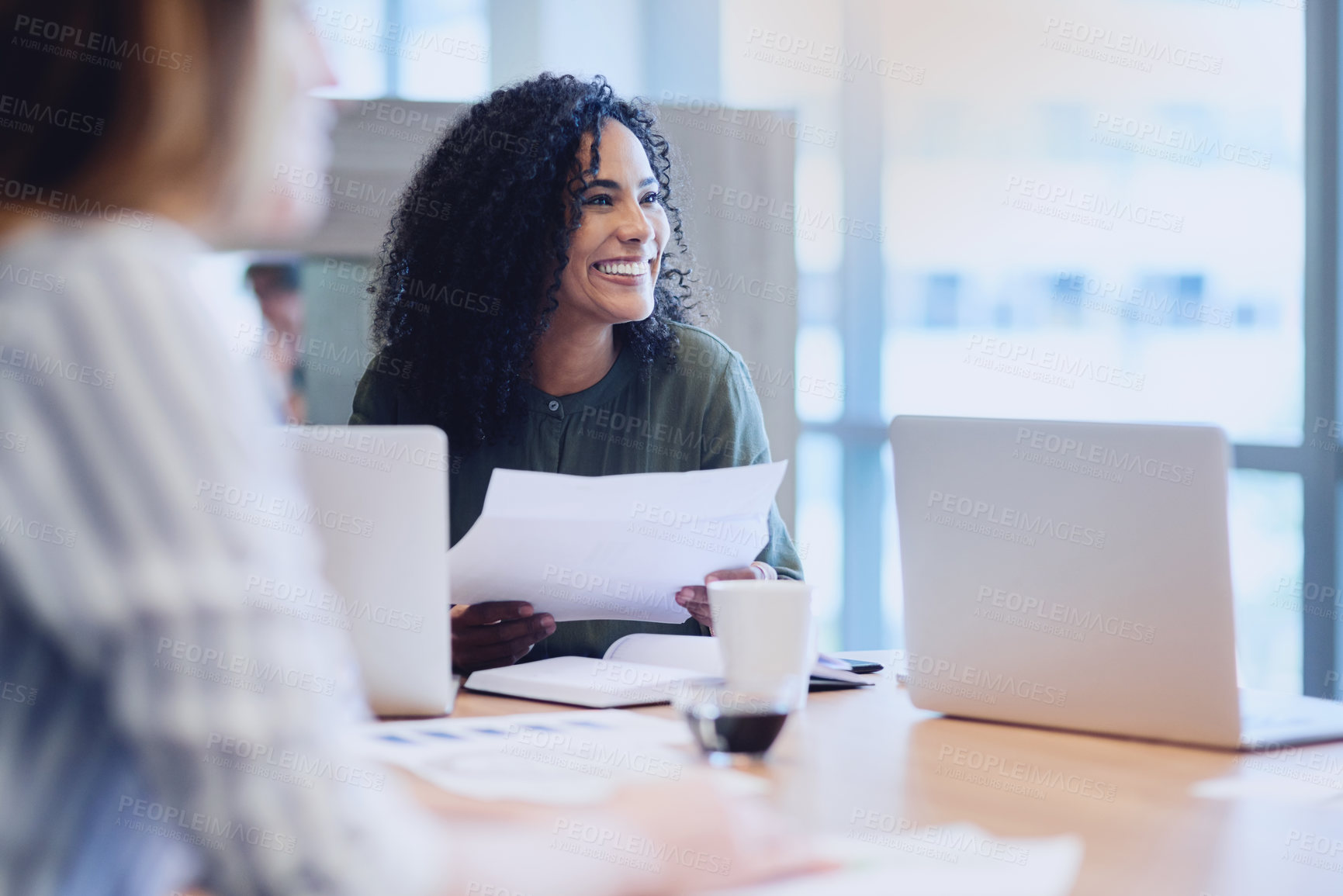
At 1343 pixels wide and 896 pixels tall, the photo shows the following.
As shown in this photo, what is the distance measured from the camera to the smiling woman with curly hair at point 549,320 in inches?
75.4

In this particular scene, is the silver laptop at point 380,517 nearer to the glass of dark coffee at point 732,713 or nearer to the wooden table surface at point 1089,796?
the wooden table surface at point 1089,796

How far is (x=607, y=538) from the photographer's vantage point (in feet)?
4.33

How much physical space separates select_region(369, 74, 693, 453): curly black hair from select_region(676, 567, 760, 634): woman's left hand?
→ 53 cm

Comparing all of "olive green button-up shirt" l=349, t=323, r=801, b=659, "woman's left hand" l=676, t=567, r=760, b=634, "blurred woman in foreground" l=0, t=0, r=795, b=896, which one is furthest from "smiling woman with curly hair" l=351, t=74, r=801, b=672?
"blurred woman in foreground" l=0, t=0, r=795, b=896

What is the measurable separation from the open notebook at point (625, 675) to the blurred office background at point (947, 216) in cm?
169

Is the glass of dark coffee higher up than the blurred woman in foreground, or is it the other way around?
the blurred woman in foreground

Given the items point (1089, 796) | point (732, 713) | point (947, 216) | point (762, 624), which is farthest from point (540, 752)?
point (947, 216)

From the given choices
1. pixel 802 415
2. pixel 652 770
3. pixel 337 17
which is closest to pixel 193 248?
pixel 652 770

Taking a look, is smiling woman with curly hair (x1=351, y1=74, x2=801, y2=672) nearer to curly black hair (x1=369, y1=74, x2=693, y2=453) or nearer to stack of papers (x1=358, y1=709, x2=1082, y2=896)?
curly black hair (x1=369, y1=74, x2=693, y2=453)

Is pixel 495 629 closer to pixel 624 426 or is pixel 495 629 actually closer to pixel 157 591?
pixel 624 426

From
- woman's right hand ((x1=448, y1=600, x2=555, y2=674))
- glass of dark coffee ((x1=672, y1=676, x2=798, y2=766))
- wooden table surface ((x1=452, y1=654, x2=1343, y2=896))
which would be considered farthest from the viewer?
woman's right hand ((x1=448, y1=600, x2=555, y2=674))

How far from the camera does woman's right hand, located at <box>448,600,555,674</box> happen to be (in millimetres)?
1416

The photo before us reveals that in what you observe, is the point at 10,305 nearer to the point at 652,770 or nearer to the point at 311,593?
the point at 311,593

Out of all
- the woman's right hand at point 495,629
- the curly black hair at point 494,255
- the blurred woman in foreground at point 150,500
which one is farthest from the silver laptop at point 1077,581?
the curly black hair at point 494,255
